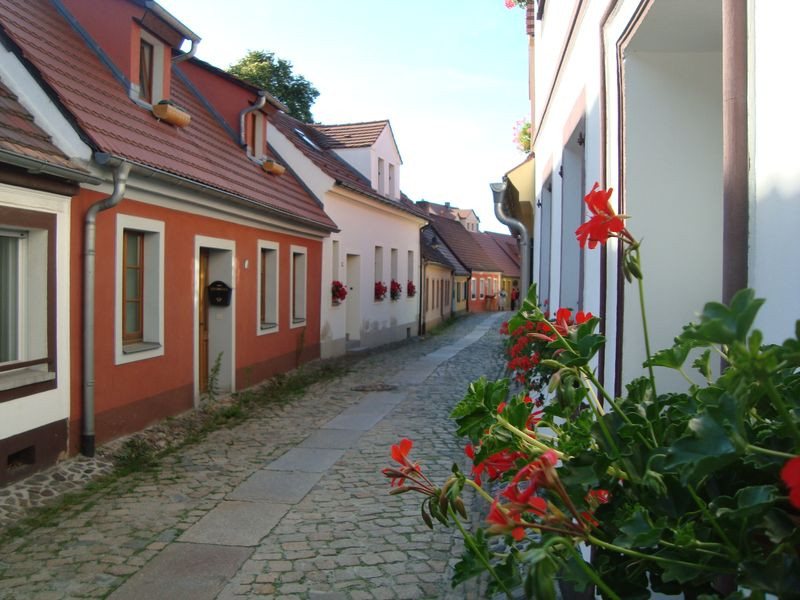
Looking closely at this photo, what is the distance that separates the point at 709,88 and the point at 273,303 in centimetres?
1053

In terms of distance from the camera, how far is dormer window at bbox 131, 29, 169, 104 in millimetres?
9992

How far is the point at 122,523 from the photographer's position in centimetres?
538

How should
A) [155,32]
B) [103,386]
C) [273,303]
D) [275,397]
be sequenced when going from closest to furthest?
[103,386]
[155,32]
[275,397]
[273,303]

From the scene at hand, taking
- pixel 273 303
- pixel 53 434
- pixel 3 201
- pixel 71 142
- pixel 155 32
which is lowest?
pixel 53 434

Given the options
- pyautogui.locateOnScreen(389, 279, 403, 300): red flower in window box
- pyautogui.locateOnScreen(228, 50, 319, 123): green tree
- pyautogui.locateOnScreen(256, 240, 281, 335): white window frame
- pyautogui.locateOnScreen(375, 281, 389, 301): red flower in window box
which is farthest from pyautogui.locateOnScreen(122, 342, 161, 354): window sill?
pyautogui.locateOnScreen(228, 50, 319, 123): green tree

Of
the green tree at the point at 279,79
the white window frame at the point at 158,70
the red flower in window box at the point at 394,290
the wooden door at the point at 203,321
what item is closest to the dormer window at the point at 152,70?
the white window frame at the point at 158,70

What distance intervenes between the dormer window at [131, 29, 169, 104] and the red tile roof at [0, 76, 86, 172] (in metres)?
3.23

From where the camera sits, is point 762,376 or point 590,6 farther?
point 590,6

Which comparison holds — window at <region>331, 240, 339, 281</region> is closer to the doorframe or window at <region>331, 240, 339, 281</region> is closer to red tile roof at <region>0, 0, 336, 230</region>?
red tile roof at <region>0, 0, 336, 230</region>

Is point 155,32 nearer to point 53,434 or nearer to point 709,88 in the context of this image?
point 53,434

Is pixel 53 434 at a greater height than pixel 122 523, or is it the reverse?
pixel 53 434

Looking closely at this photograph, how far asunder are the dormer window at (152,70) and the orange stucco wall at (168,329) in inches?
73.9

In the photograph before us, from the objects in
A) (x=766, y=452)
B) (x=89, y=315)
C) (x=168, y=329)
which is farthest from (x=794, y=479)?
(x=168, y=329)

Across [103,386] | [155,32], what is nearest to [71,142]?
[103,386]
